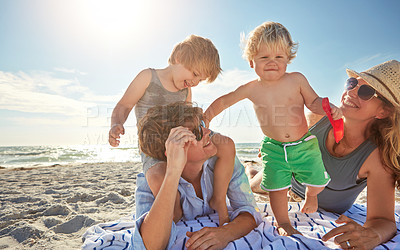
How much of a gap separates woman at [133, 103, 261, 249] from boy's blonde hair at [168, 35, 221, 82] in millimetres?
843

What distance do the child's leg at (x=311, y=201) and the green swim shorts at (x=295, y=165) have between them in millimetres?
55

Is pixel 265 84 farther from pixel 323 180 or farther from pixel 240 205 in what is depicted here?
pixel 240 205

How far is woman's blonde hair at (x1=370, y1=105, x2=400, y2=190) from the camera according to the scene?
2064 mm

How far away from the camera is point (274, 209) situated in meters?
2.30

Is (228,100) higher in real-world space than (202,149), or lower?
higher

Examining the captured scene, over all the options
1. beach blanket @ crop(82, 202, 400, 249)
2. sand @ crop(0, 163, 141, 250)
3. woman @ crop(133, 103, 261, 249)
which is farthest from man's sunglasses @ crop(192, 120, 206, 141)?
sand @ crop(0, 163, 141, 250)

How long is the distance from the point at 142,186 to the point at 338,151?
2069 millimetres

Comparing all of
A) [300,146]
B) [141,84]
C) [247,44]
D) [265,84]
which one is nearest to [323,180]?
[300,146]

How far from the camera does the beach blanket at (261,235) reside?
168cm

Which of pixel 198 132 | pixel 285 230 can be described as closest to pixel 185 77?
pixel 198 132

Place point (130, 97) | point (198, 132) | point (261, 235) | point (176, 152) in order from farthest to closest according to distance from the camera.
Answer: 1. point (130, 97)
2. point (198, 132)
3. point (261, 235)
4. point (176, 152)

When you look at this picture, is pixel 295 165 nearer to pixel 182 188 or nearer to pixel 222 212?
pixel 222 212

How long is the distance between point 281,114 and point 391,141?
98cm

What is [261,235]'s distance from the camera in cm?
184
